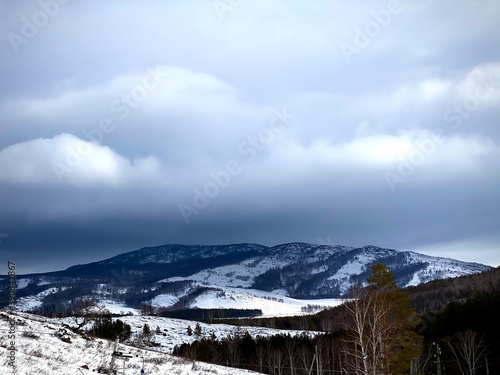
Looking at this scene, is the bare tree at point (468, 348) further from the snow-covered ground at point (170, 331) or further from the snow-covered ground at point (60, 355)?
the snow-covered ground at point (60, 355)

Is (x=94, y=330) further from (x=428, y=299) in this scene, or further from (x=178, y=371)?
(x=428, y=299)

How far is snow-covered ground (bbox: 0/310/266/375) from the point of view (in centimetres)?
2727

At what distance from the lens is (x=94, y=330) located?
10394cm

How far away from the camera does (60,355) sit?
35.0m

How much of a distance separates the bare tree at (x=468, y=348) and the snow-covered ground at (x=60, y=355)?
66127mm

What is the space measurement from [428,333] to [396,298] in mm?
65612

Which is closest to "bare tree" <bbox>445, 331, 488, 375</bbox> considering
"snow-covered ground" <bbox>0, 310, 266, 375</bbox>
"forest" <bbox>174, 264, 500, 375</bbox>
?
"forest" <bbox>174, 264, 500, 375</bbox>

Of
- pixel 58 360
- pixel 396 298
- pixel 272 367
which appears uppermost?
pixel 396 298

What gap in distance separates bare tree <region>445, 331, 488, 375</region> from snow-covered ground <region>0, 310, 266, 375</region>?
66127mm

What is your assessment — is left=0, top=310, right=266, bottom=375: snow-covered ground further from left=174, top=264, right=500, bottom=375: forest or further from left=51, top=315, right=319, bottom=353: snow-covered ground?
left=51, top=315, right=319, bottom=353: snow-covered ground

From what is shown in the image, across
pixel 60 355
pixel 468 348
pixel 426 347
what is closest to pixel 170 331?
pixel 426 347

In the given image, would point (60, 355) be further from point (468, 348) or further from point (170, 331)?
point (170, 331)

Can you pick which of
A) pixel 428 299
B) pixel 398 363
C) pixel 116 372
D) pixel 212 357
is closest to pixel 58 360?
pixel 116 372

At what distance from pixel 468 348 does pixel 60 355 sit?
262ft
